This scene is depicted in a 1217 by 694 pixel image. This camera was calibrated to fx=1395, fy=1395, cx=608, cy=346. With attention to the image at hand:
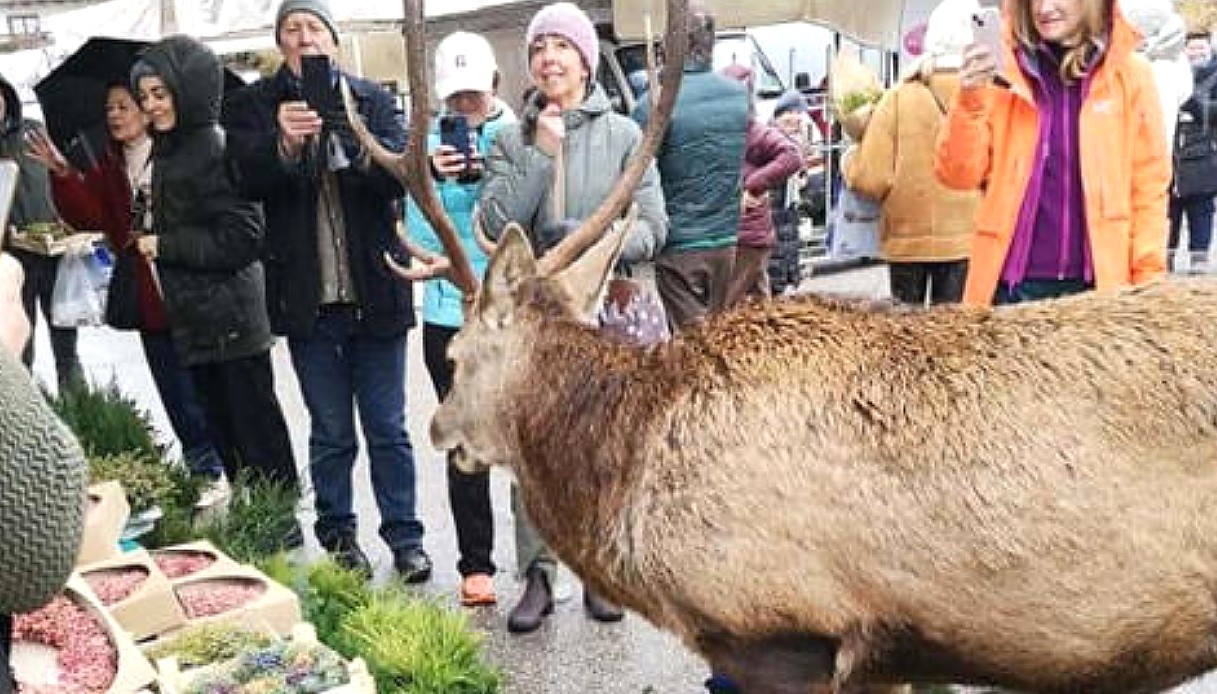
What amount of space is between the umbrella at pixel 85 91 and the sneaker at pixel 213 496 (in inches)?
66.2

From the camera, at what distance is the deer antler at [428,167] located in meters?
3.32

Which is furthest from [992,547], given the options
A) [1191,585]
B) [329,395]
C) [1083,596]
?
[329,395]

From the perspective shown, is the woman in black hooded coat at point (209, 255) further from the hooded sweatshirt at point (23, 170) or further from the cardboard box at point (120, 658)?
the cardboard box at point (120, 658)

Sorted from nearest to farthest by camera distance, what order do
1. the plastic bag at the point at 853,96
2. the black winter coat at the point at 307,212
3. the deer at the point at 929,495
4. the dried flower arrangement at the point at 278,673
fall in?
the deer at the point at 929,495 < the dried flower arrangement at the point at 278,673 < the black winter coat at the point at 307,212 < the plastic bag at the point at 853,96

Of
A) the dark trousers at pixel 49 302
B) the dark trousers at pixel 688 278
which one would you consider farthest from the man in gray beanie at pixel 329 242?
the dark trousers at pixel 49 302

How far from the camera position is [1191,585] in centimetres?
262

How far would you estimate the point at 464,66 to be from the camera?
188 inches

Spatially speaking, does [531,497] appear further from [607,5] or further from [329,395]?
[607,5]

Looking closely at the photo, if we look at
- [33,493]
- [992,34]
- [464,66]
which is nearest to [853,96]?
[464,66]

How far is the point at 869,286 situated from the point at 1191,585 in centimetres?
934

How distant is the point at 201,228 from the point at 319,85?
3.54 feet

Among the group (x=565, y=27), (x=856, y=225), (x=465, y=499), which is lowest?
(x=465, y=499)

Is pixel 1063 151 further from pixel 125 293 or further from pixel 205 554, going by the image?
pixel 125 293

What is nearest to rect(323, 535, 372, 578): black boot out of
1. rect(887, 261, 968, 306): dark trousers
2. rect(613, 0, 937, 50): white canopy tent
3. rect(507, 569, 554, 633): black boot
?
rect(507, 569, 554, 633): black boot
